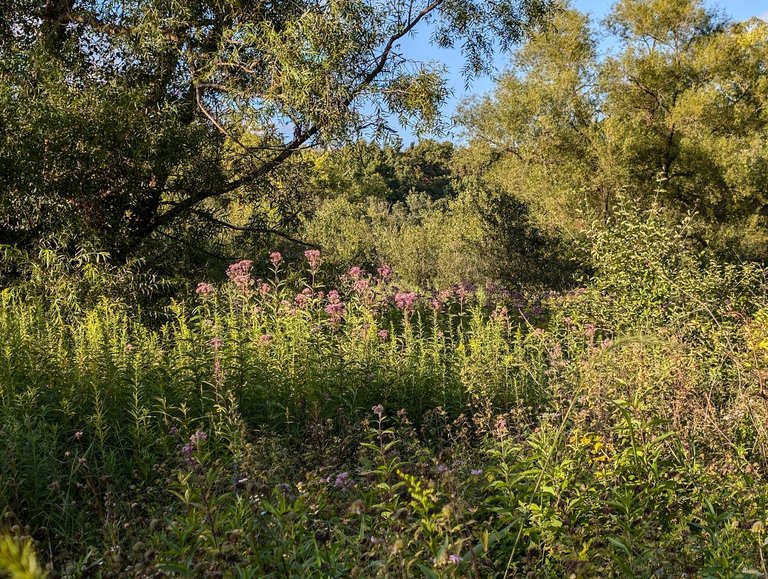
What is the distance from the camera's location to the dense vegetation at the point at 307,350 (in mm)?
2195

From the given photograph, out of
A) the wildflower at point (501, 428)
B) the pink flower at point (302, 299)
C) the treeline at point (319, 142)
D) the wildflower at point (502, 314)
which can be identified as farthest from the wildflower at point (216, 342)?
the treeline at point (319, 142)

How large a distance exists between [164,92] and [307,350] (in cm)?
502

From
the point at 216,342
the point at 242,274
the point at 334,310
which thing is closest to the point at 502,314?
the point at 334,310

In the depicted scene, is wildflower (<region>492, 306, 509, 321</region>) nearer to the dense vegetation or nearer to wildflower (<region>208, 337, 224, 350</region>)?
the dense vegetation

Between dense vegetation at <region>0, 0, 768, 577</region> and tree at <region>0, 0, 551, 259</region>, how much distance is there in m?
0.04

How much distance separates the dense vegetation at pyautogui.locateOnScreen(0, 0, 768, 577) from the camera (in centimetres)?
220

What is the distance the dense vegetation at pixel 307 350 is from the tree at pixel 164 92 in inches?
1.5

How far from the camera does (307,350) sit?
4883mm

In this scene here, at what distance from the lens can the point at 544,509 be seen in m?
2.30

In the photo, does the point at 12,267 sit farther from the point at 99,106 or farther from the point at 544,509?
the point at 544,509

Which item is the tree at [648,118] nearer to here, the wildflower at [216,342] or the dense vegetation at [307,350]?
the dense vegetation at [307,350]

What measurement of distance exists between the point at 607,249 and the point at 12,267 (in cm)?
706

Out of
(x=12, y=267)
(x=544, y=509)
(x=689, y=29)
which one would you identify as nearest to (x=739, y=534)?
(x=544, y=509)

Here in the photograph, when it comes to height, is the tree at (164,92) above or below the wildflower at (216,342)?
above
